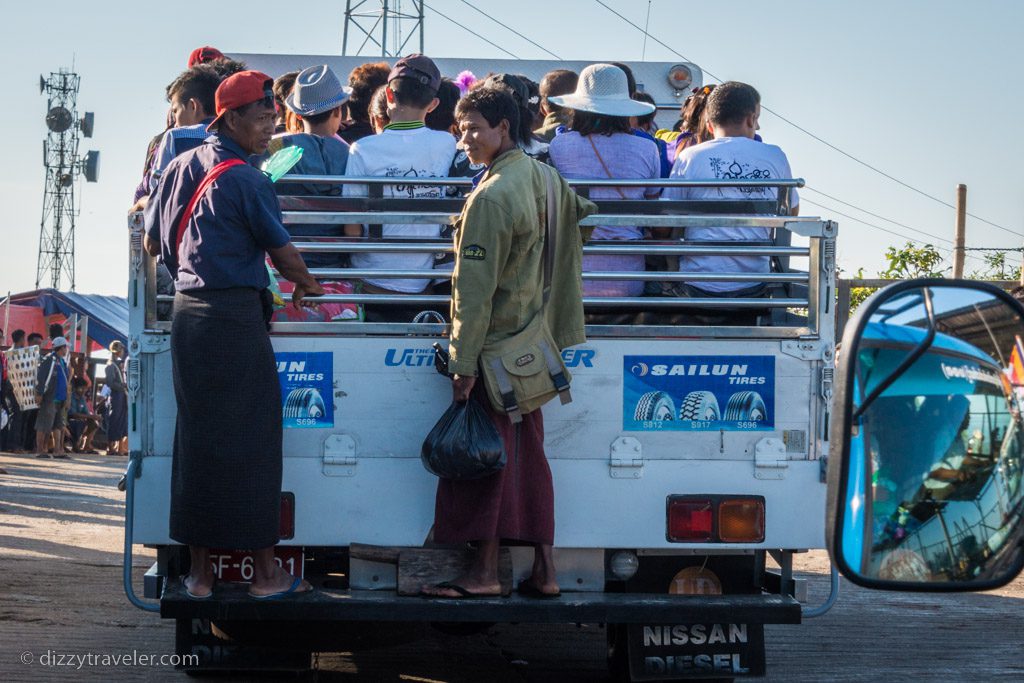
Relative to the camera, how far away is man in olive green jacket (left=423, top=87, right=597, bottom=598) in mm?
4965

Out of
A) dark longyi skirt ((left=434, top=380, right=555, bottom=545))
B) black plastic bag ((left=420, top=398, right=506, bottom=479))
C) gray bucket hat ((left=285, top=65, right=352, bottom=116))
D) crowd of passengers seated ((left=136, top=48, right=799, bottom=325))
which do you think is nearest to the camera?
black plastic bag ((left=420, top=398, right=506, bottom=479))

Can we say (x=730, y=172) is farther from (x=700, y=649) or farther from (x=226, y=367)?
(x=226, y=367)

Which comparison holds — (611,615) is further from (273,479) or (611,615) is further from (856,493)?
(856,493)

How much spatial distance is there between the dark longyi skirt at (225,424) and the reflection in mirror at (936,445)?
9.91 feet

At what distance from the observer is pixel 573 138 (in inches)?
239

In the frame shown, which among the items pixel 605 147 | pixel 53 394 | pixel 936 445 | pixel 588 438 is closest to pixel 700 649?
pixel 588 438

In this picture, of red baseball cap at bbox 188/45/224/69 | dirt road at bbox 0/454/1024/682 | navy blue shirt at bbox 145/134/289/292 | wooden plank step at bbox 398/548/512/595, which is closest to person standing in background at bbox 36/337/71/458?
dirt road at bbox 0/454/1024/682

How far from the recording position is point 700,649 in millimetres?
5359

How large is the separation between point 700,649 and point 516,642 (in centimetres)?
227

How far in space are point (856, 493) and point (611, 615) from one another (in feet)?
9.15

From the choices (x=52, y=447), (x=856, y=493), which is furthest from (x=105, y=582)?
(x=52, y=447)

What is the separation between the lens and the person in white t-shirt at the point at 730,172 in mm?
5633

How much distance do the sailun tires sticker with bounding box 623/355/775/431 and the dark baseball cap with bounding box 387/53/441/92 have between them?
1821 mm

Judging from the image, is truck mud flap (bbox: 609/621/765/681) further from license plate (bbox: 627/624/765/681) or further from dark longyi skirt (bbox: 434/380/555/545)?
dark longyi skirt (bbox: 434/380/555/545)
